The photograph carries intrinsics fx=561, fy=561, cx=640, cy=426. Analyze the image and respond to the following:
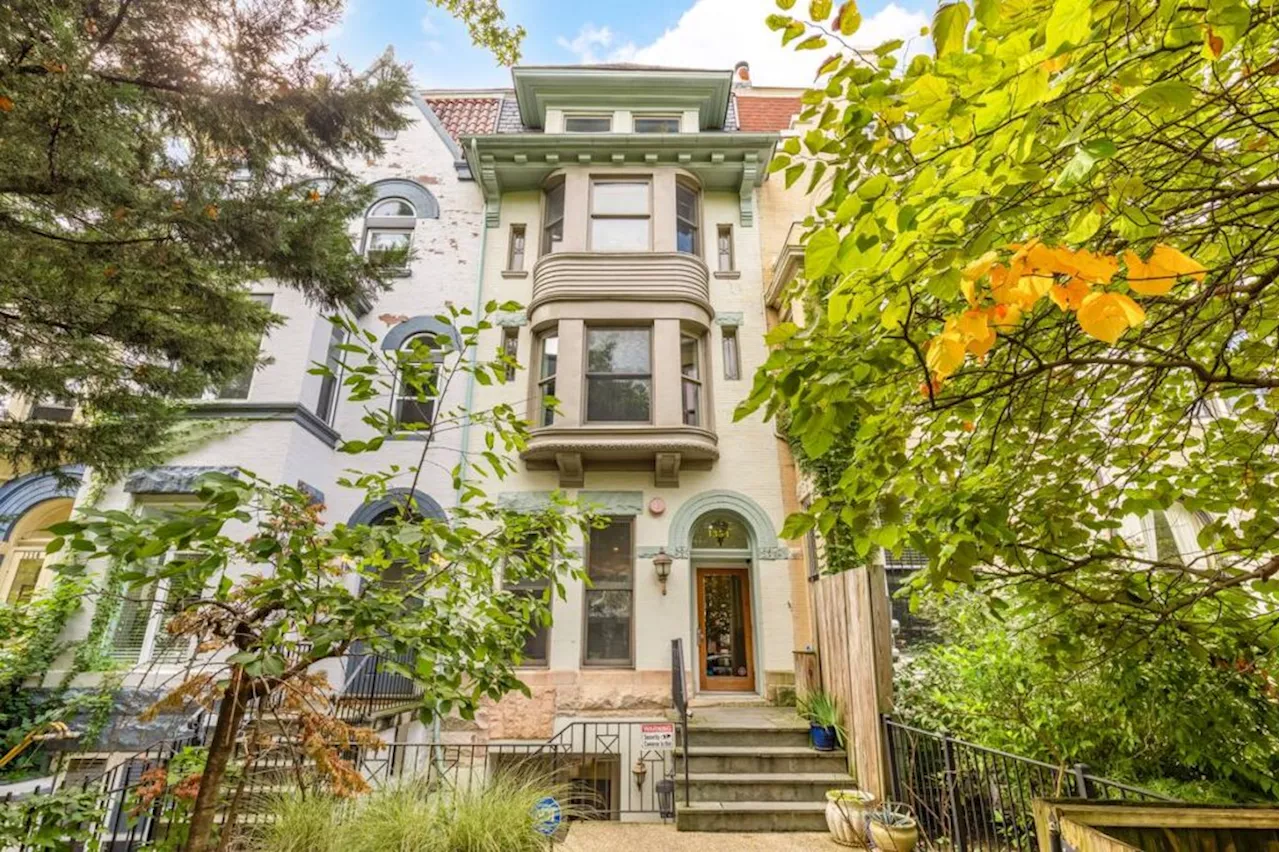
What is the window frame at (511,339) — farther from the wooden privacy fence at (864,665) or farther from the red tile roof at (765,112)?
the red tile roof at (765,112)

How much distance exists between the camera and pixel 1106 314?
2.93ft

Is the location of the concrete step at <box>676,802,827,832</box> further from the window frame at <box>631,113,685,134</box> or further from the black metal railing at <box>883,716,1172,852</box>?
the window frame at <box>631,113,685,134</box>

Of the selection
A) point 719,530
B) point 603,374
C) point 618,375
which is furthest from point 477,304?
point 719,530

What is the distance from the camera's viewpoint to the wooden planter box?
5.58 ft

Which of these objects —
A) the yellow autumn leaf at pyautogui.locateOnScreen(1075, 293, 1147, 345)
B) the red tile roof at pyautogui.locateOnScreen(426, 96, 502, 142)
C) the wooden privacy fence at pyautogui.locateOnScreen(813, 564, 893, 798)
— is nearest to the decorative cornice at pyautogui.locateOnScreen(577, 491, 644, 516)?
the wooden privacy fence at pyautogui.locateOnScreen(813, 564, 893, 798)

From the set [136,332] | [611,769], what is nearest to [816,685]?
[611,769]

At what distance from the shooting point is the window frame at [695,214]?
1042 centimetres

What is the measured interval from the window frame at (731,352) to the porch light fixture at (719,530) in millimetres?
2426

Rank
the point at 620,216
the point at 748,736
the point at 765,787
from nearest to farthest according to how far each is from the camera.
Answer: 1. the point at 765,787
2. the point at 748,736
3. the point at 620,216

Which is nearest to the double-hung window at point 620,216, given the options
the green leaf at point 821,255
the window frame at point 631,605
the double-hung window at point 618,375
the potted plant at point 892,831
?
the double-hung window at point 618,375

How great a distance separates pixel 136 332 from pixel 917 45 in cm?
493

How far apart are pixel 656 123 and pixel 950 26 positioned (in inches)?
433

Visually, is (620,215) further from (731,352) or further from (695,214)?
(731,352)

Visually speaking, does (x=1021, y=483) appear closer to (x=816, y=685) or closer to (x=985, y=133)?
(x=985, y=133)
